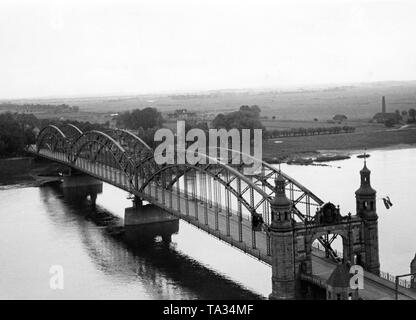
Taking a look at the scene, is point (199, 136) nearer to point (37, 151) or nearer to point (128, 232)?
point (37, 151)

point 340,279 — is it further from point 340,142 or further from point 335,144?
point 340,142

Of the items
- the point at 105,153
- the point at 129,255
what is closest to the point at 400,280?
the point at 129,255

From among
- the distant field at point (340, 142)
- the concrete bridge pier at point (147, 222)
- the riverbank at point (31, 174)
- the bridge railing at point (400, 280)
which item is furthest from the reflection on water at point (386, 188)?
the riverbank at point (31, 174)

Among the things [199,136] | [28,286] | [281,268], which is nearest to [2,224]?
[28,286]

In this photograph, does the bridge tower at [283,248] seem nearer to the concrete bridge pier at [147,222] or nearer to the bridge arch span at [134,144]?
the concrete bridge pier at [147,222]

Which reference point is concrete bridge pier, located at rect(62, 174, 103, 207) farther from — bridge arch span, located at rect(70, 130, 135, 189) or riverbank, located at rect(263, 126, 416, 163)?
riverbank, located at rect(263, 126, 416, 163)

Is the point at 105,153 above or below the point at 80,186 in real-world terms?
above
